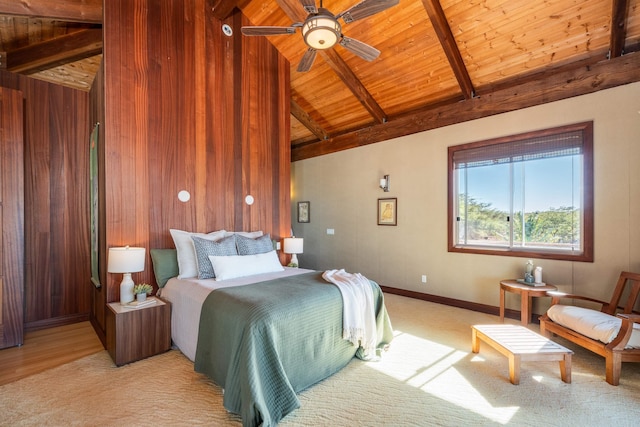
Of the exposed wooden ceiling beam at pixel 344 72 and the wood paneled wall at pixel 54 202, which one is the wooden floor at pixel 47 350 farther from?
the exposed wooden ceiling beam at pixel 344 72

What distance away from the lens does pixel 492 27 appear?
342cm

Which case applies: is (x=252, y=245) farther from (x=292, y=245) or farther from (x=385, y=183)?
(x=385, y=183)

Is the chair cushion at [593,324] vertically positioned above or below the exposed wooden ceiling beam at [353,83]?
below

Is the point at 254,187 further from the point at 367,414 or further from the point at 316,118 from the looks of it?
the point at 367,414

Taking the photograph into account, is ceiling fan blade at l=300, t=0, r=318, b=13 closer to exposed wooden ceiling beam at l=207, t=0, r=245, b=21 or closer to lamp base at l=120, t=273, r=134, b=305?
exposed wooden ceiling beam at l=207, t=0, r=245, b=21

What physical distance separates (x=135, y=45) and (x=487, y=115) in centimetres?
462

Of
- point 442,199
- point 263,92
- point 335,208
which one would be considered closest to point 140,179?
point 263,92

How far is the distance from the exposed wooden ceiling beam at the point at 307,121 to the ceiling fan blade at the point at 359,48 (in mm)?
3001

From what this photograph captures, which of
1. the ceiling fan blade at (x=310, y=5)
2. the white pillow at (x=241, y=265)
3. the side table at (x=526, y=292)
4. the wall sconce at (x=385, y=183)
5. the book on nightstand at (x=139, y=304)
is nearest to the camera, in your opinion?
the ceiling fan blade at (x=310, y=5)

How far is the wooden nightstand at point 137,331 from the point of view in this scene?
2.53 meters

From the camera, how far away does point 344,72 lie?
4.61m

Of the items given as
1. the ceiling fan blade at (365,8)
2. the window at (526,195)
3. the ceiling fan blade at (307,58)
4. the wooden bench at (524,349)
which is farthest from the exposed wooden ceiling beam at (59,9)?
the wooden bench at (524,349)

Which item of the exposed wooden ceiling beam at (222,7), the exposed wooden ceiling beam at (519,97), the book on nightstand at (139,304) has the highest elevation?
the exposed wooden ceiling beam at (222,7)

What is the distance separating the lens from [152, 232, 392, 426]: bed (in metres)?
1.82
